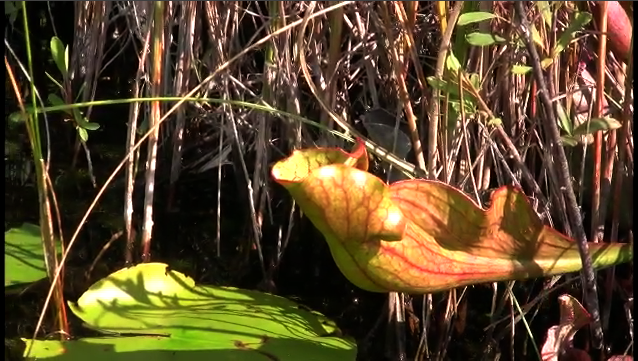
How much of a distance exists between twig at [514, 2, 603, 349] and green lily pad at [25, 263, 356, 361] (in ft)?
0.97

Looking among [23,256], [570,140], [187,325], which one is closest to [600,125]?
[570,140]

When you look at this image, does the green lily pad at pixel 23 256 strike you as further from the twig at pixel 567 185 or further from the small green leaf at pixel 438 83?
the twig at pixel 567 185

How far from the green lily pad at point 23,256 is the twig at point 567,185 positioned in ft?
2.49

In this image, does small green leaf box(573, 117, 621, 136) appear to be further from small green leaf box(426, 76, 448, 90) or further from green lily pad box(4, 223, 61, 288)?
green lily pad box(4, 223, 61, 288)

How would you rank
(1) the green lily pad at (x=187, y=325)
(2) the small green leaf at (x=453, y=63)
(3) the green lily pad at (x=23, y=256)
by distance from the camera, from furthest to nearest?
(3) the green lily pad at (x=23, y=256) < (1) the green lily pad at (x=187, y=325) < (2) the small green leaf at (x=453, y=63)

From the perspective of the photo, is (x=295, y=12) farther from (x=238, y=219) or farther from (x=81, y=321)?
(x=81, y=321)

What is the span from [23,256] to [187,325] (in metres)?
0.35

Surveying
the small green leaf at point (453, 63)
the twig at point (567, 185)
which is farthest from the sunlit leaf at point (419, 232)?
the small green leaf at point (453, 63)

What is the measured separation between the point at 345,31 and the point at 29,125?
544 millimetres

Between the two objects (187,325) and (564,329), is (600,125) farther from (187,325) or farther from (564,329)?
(187,325)

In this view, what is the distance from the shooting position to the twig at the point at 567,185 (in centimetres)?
82

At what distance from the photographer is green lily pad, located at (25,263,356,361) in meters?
1.01

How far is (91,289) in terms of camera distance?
1.09m

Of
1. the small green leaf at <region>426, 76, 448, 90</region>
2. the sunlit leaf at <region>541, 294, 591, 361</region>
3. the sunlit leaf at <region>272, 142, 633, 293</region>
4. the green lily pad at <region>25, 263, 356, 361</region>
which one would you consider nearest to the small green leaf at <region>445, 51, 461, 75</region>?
the small green leaf at <region>426, 76, 448, 90</region>
